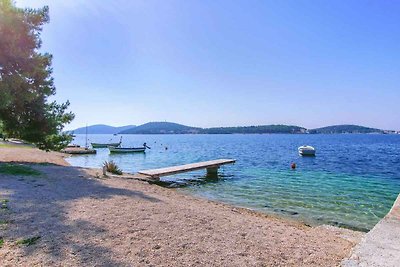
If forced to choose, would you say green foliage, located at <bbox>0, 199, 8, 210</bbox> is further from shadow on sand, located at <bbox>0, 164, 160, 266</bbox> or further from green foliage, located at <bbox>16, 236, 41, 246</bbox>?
green foliage, located at <bbox>16, 236, 41, 246</bbox>

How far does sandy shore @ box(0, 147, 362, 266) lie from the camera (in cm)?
527

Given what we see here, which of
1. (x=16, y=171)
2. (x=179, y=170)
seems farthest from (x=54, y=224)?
(x=179, y=170)

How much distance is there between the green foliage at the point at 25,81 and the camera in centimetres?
1564

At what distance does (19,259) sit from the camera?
5008 millimetres

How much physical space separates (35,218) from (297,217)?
998cm

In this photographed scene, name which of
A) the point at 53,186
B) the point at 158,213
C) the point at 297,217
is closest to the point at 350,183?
the point at 297,217

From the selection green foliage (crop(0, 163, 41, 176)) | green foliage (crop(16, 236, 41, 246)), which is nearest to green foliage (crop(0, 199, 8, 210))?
green foliage (crop(16, 236, 41, 246))

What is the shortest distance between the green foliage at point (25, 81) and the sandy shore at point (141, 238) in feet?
29.8

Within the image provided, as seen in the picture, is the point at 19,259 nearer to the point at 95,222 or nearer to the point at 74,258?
the point at 74,258

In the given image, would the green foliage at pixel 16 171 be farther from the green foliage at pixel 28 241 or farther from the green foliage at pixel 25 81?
the green foliage at pixel 28 241

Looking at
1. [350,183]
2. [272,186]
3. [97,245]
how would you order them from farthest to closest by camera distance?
1. [350,183]
2. [272,186]
3. [97,245]

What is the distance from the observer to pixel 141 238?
6207mm

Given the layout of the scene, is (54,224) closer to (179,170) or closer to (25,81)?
(25,81)

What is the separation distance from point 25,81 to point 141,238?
587 inches
